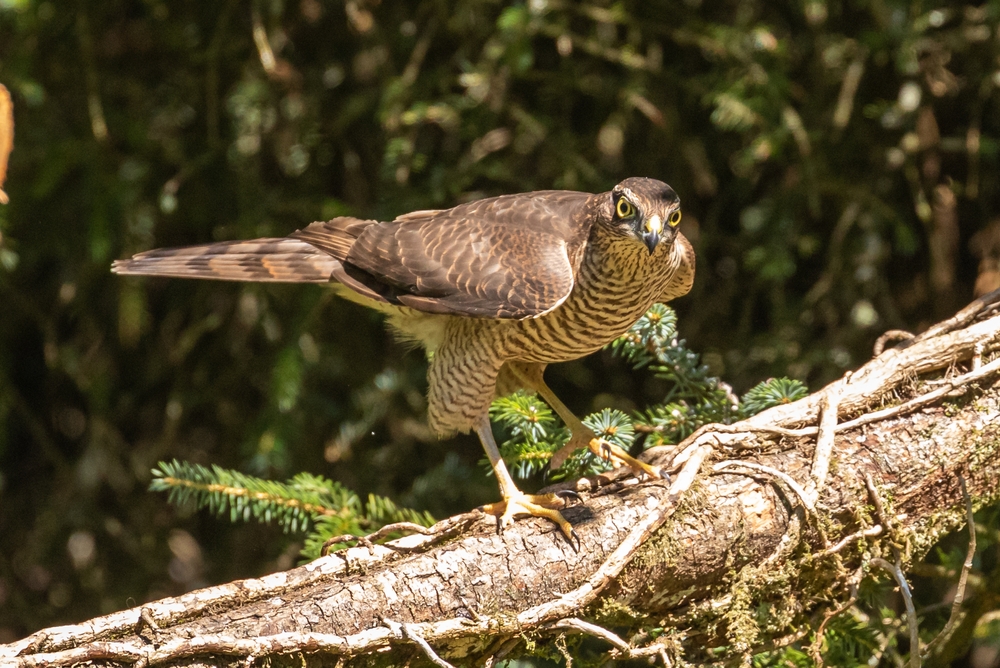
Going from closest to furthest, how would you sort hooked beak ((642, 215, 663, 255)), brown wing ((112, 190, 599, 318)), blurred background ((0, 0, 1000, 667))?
hooked beak ((642, 215, 663, 255)), brown wing ((112, 190, 599, 318)), blurred background ((0, 0, 1000, 667))

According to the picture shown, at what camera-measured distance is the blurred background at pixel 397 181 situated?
3.76m

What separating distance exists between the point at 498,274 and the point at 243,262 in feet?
3.22

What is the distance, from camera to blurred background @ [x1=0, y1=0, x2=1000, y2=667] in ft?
12.3

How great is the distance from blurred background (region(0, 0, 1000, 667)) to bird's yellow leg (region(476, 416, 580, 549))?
0.58 metres

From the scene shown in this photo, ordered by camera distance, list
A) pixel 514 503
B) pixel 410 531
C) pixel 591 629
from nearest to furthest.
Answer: pixel 591 629
pixel 410 531
pixel 514 503

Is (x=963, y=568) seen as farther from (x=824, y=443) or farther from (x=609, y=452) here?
(x=609, y=452)

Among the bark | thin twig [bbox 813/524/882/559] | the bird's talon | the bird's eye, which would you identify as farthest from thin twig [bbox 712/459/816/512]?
the bird's eye

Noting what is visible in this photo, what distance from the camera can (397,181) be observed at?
3969 millimetres

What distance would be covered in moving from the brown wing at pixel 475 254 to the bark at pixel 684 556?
2.18ft

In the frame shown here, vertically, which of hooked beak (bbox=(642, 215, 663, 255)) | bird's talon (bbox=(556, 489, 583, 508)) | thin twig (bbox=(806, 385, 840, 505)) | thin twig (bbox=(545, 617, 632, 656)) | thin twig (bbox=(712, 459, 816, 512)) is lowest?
bird's talon (bbox=(556, 489, 583, 508))

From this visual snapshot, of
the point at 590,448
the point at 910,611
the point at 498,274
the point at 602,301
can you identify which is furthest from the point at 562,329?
the point at 910,611

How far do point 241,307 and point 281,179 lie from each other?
26.8 inches

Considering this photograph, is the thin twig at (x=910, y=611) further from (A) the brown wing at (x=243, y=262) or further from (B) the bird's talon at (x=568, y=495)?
(A) the brown wing at (x=243, y=262)

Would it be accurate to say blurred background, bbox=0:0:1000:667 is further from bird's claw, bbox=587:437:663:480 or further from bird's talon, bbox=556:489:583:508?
bird's talon, bbox=556:489:583:508
